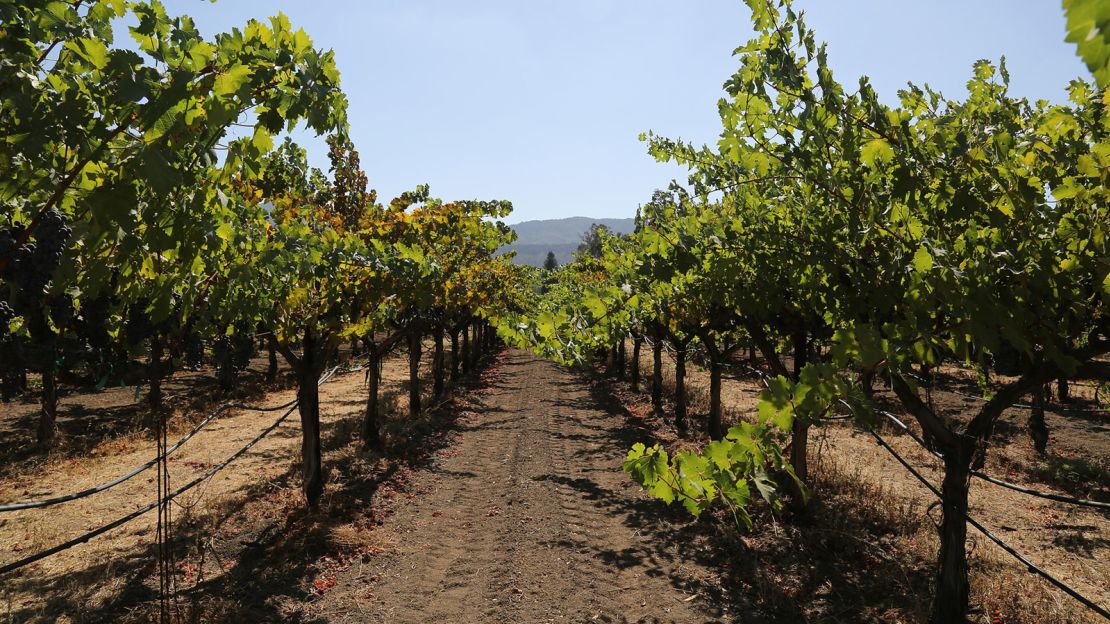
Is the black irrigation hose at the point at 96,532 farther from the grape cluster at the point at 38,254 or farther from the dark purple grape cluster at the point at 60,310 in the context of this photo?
the grape cluster at the point at 38,254

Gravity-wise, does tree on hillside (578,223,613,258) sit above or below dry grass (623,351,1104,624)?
above

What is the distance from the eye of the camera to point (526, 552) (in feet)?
31.8

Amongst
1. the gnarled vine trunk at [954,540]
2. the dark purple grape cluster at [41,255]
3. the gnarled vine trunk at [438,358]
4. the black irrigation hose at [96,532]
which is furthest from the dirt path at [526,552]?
the gnarled vine trunk at [438,358]

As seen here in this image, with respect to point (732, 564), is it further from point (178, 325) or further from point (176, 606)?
point (178, 325)

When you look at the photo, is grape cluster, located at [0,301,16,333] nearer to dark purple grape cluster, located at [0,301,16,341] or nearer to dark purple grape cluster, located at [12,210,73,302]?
dark purple grape cluster, located at [0,301,16,341]

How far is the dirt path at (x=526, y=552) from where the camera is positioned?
315 inches

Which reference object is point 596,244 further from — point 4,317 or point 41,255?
point 41,255

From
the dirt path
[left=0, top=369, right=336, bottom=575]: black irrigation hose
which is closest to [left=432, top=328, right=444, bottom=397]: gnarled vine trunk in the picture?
the dirt path

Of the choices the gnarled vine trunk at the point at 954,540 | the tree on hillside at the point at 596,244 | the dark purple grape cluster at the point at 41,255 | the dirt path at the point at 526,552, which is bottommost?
the dirt path at the point at 526,552

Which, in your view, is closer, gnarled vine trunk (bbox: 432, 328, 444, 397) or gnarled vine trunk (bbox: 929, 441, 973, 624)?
gnarled vine trunk (bbox: 929, 441, 973, 624)

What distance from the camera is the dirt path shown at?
7992 millimetres

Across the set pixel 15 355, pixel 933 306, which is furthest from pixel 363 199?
pixel 933 306

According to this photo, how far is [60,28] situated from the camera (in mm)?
2570

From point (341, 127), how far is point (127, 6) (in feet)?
4.44
